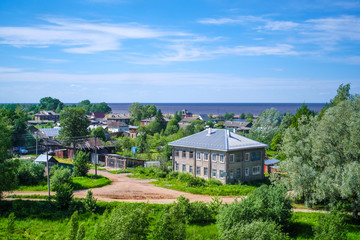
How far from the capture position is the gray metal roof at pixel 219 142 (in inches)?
1470

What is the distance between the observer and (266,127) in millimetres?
73500

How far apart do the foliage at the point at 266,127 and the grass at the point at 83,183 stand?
4325 cm

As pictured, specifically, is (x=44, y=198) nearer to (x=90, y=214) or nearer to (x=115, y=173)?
(x=90, y=214)

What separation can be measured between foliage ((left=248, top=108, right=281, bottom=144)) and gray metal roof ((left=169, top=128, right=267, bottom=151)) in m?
31.7

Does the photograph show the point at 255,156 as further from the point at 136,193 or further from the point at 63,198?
the point at 63,198

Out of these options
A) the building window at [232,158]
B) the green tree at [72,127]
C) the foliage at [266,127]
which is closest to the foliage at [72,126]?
the green tree at [72,127]

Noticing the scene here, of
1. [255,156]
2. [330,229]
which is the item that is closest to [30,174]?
[255,156]

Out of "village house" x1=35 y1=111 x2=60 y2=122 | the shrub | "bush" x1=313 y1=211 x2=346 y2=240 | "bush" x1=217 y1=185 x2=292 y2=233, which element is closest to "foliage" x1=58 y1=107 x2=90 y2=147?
"bush" x1=217 y1=185 x2=292 y2=233

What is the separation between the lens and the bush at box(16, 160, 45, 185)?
3309cm

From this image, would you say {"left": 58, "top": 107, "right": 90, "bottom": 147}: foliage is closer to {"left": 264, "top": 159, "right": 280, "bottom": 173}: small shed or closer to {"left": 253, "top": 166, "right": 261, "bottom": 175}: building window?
{"left": 253, "top": 166, "right": 261, "bottom": 175}: building window

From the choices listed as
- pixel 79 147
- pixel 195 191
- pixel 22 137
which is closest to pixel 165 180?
pixel 195 191

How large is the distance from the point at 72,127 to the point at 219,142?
28.5 metres

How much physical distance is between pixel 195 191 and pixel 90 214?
452 inches

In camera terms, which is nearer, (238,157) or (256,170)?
(238,157)
